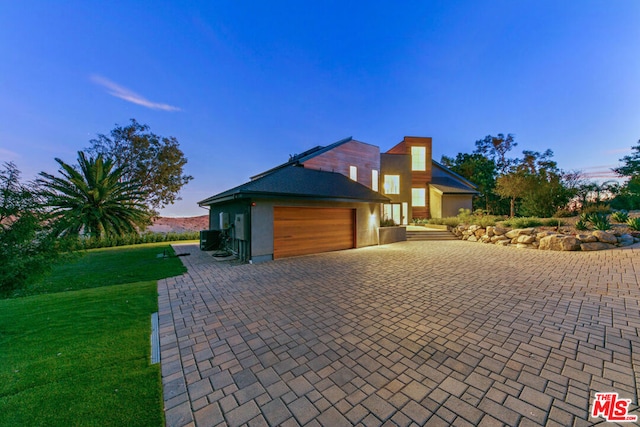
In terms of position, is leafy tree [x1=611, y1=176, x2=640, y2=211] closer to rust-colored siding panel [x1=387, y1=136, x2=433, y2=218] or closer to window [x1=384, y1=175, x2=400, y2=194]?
rust-colored siding panel [x1=387, y1=136, x2=433, y2=218]

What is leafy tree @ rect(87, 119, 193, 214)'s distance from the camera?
17.2 meters

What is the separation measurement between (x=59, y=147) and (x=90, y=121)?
3.02m

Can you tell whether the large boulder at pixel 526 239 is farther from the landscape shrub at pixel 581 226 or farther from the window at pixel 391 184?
the window at pixel 391 184

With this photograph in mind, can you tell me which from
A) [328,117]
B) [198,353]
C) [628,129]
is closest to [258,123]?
[328,117]

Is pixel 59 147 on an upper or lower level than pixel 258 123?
lower

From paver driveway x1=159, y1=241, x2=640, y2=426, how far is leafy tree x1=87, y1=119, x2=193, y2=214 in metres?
16.9

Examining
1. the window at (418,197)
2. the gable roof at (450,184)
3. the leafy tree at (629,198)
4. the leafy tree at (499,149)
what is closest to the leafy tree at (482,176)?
the leafy tree at (499,149)

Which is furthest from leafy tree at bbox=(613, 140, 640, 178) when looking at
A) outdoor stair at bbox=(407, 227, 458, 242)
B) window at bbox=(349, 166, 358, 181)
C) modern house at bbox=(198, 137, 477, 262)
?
window at bbox=(349, 166, 358, 181)

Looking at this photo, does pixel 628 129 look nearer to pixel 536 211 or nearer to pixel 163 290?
pixel 536 211

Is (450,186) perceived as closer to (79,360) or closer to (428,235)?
(428,235)

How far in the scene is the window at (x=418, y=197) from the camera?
1937cm

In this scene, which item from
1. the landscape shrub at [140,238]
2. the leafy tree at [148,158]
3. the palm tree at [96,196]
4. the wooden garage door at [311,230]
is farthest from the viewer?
the leafy tree at [148,158]

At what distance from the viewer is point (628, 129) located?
17125 millimetres

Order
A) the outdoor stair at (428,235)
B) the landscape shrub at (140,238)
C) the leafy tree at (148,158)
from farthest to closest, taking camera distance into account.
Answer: the leafy tree at (148,158), the outdoor stair at (428,235), the landscape shrub at (140,238)
